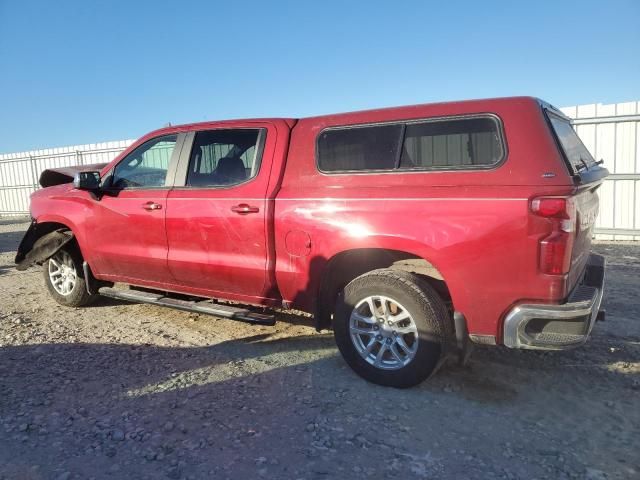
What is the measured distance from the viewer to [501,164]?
303 cm

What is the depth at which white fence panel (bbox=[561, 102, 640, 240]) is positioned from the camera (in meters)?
9.04

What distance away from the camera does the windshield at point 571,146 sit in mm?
3164

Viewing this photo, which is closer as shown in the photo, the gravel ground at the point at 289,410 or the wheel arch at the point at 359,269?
the gravel ground at the point at 289,410

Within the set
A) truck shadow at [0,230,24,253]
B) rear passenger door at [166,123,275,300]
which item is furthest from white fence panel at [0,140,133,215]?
rear passenger door at [166,123,275,300]

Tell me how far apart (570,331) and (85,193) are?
4538 mm

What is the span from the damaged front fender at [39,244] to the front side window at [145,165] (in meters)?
1.00

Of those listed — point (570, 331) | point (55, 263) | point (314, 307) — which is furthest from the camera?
point (55, 263)

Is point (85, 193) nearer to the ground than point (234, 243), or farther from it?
farther from it

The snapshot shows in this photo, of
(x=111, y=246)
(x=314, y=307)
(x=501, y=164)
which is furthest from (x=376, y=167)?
(x=111, y=246)

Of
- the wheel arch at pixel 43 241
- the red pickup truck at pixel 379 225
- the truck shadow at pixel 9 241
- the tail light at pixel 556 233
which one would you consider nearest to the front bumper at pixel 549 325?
the red pickup truck at pixel 379 225

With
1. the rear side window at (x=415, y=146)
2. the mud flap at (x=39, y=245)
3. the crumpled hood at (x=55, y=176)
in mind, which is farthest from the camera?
the crumpled hood at (x=55, y=176)

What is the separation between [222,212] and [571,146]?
107 inches

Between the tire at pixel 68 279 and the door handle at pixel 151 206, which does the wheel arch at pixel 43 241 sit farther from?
the door handle at pixel 151 206

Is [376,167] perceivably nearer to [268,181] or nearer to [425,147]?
[425,147]
